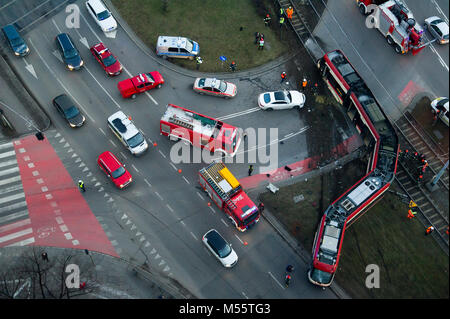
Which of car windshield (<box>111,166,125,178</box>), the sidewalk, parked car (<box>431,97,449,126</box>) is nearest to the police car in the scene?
car windshield (<box>111,166,125,178</box>)

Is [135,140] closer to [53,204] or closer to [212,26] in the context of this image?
[53,204]

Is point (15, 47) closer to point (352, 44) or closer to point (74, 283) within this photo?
point (74, 283)

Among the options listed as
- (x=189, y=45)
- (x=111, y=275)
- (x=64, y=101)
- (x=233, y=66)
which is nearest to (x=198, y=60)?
(x=189, y=45)

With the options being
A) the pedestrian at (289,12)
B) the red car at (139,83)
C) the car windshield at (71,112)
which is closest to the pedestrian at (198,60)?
the red car at (139,83)

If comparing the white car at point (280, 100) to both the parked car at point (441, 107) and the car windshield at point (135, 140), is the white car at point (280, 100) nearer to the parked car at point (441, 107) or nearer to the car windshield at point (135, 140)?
the parked car at point (441, 107)

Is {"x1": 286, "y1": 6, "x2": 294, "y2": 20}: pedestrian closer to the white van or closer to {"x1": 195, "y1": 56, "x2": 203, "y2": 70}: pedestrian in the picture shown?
the white van
